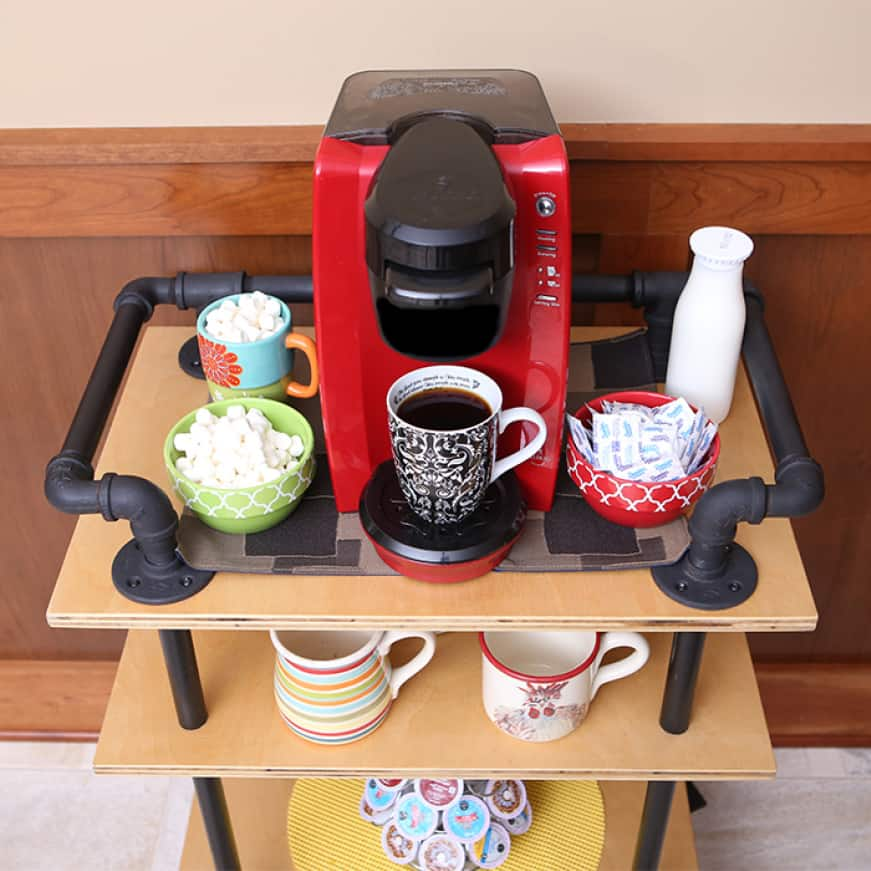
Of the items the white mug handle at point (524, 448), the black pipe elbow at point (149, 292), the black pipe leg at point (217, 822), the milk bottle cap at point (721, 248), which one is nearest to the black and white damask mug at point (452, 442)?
the white mug handle at point (524, 448)

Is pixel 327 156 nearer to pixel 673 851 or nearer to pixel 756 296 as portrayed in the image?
pixel 756 296

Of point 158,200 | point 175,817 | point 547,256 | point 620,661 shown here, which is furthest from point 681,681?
point 175,817

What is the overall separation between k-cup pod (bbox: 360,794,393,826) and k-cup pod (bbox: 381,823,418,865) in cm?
1

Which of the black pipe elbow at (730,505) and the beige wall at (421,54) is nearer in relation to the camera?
Answer: the black pipe elbow at (730,505)

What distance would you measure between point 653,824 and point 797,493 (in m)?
0.49

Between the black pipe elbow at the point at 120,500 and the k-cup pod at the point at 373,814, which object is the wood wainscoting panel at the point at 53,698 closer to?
the k-cup pod at the point at 373,814

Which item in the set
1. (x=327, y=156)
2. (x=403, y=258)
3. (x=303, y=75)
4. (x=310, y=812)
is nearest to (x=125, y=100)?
(x=303, y=75)

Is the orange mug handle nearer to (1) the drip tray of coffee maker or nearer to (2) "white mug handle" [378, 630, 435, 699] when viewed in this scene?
(1) the drip tray of coffee maker

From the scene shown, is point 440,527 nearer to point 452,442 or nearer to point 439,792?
point 452,442

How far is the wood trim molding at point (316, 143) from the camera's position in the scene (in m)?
1.11

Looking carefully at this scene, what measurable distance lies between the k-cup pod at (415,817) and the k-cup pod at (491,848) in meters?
0.05

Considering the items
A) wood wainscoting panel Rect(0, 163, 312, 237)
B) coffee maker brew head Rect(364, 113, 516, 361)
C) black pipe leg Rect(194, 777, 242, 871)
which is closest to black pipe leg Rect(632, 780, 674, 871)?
black pipe leg Rect(194, 777, 242, 871)

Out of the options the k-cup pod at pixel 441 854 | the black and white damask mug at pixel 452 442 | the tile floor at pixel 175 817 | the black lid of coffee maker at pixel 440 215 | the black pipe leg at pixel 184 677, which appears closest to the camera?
the black lid of coffee maker at pixel 440 215

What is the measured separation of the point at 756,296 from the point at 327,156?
507mm
